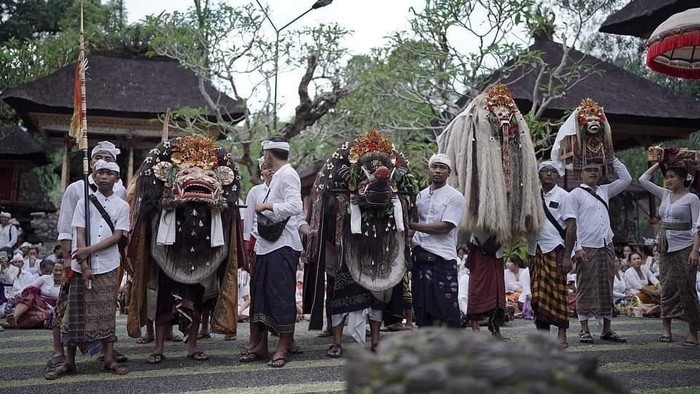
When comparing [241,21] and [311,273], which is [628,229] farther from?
[311,273]

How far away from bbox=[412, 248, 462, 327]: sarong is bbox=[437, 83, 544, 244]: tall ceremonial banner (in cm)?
46

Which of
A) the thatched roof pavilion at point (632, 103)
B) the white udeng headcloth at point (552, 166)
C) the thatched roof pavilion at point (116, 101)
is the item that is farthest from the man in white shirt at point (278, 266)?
the thatched roof pavilion at point (116, 101)

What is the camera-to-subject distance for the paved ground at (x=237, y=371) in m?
4.56

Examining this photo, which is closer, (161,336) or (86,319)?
(86,319)

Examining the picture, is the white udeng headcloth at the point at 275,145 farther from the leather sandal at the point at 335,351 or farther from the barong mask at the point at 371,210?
the leather sandal at the point at 335,351

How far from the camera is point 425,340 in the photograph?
1.42 m

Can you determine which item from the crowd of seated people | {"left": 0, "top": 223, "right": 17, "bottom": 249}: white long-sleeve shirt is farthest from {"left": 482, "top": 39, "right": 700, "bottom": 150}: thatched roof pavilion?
{"left": 0, "top": 223, "right": 17, "bottom": 249}: white long-sleeve shirt

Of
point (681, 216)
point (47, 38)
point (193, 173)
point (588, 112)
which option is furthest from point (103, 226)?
point (47, 38)

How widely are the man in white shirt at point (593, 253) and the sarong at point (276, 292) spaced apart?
111 inches

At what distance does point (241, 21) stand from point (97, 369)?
32.2ft

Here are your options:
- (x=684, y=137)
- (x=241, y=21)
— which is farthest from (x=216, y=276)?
(x=684, y=137)

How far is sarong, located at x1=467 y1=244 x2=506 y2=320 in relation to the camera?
599 cm

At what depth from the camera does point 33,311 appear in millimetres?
8516

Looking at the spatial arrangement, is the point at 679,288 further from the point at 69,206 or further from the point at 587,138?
the point at 69,206
